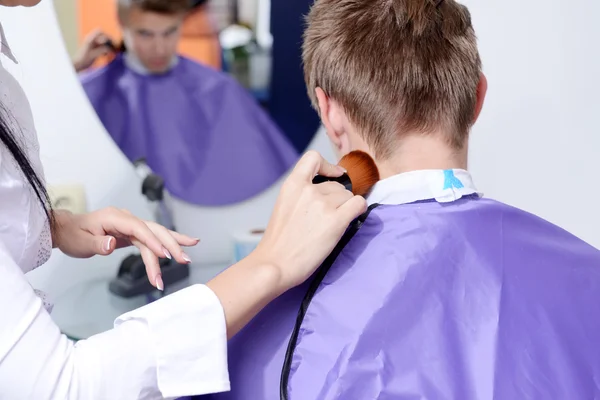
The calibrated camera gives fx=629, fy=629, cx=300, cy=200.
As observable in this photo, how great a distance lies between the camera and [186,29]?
5.91 feet

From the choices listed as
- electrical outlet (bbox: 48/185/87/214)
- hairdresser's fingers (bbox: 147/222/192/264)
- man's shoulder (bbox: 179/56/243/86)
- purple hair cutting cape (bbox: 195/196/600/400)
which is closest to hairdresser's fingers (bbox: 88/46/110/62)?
man's shoulder (bbox: 179/56/243/86)

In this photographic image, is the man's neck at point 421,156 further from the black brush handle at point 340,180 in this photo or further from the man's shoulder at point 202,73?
the man's shoulder at point 202,73

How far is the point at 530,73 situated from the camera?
204cm

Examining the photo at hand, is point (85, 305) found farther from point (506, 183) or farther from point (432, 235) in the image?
point (506, 183)

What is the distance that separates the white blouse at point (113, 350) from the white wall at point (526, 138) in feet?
3.57

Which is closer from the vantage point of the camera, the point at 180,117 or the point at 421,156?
the point at 421,156

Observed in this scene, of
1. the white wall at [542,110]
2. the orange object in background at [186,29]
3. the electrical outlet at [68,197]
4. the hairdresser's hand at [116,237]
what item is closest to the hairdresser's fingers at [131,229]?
the hairdresser's hand at [116,237]

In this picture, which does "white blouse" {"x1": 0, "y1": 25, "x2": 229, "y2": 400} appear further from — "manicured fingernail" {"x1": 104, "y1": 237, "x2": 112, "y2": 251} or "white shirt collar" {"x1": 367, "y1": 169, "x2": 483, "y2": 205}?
"white shirt collar" {"x1": 367, "y1": 169, "x2": 483, "y2": 205}

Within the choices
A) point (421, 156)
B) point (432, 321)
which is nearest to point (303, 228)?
point (432, 321)

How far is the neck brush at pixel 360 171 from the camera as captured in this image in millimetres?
1010

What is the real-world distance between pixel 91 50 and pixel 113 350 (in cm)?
121

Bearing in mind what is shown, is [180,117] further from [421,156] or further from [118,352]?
[118,352]

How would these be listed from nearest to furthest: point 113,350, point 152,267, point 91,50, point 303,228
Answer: point 113,350 < point 303,228 < point 152,267 < point 91,50

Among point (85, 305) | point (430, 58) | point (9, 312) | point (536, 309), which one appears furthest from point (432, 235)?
point (85, 305)
